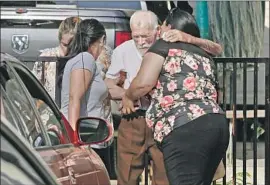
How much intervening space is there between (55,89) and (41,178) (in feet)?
12.8

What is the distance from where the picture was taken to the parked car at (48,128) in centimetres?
369

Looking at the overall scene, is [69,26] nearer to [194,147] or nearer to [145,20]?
[145,20]

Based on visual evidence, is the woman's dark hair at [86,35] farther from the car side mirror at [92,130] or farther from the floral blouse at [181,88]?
the car side mirror at [92,130]

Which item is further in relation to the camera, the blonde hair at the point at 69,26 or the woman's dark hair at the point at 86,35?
the blonde hair at the point at 69,26

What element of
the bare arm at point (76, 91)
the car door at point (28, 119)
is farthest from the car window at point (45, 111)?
the bare arm at point (76, 91)

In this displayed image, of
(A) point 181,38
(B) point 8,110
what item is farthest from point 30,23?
(B) point 8,110

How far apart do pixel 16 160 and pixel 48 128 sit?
5.83 ft

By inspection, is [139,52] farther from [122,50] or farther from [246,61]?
[246,61]

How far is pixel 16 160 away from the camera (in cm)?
263

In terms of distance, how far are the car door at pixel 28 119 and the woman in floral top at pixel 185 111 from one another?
1634 mm

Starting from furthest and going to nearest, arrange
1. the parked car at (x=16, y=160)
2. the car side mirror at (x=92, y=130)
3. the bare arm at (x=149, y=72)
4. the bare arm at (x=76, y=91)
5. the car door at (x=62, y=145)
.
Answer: the bare arm at (x=76, y=91) → the bare arm at (x=149, y=72) → the car side mirror at (x=92, y=130) → the car door at (x=62, y=145) → the parked car at (x=16, y=160)

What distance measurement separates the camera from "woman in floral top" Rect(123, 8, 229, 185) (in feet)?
18.6

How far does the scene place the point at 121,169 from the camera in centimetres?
685

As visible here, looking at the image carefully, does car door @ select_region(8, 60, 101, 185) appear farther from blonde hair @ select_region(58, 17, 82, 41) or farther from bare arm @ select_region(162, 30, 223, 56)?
blonde hair @ select_region(58, 17, 82, 41)
